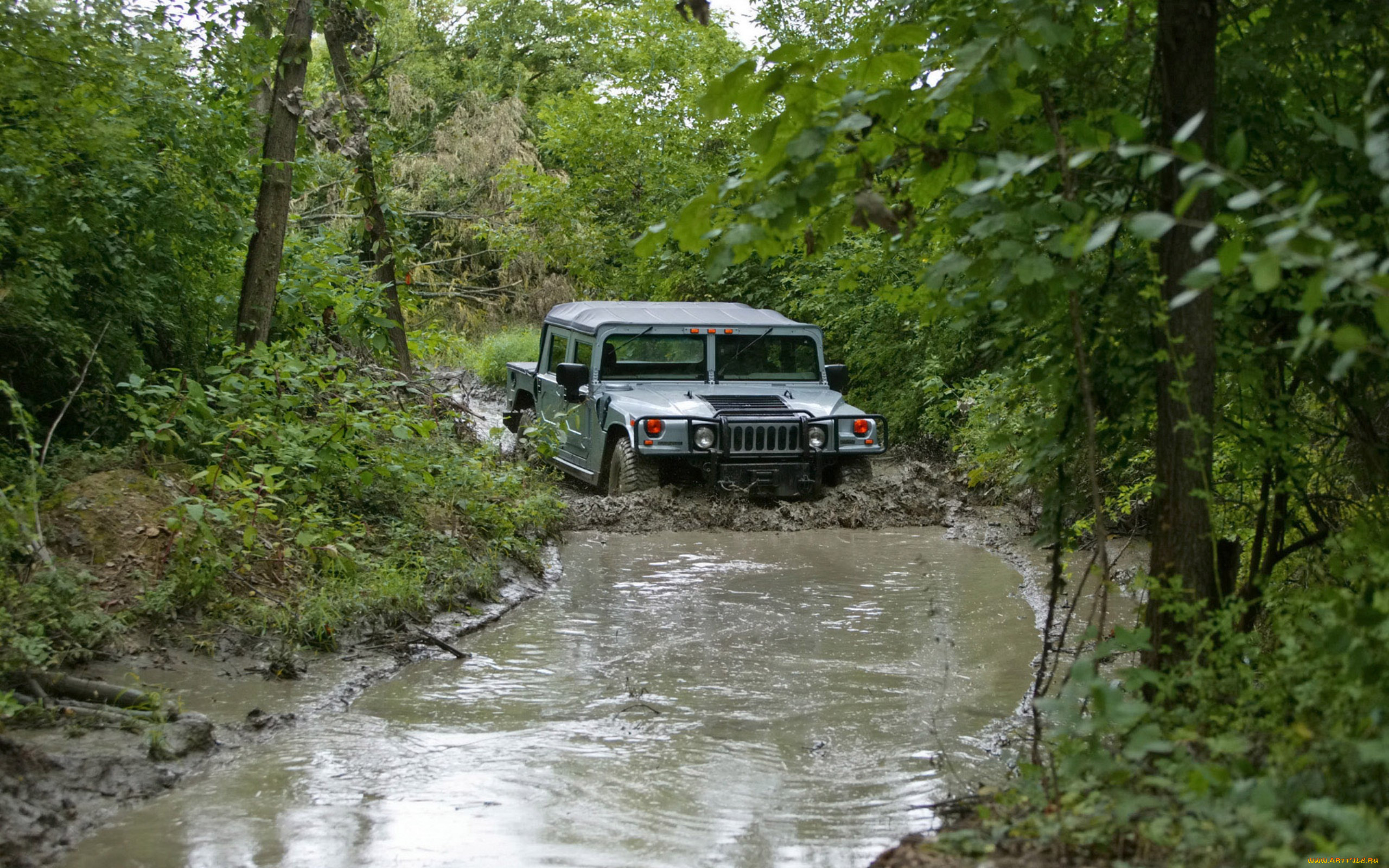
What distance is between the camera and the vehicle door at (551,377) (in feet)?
37.0

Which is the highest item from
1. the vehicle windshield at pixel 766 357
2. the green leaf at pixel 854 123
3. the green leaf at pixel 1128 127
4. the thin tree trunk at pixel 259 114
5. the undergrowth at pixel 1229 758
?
the thin tree trunk at pixel 259 114

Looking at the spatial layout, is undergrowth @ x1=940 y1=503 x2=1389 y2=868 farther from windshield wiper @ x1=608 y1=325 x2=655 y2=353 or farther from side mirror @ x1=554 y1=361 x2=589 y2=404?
windshield wiper @ x1=608 y1=325 x2=655 y2=353

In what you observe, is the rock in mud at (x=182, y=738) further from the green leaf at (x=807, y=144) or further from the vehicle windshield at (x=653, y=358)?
the vehicle windshield at (x=653, y=358)

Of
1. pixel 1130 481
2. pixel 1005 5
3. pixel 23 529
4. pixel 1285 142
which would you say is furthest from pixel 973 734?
pixel 23 529

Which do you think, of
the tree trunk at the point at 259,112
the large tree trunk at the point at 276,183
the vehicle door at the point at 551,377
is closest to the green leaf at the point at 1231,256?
the tree trunk at the point at 259,112

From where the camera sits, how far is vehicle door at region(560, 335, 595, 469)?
1062 cm

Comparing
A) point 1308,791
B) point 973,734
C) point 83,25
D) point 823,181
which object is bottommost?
point 973,734

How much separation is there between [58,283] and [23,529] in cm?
193

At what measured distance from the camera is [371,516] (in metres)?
7.45

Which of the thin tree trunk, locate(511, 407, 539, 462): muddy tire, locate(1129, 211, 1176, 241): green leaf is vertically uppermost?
the thin tree trunk

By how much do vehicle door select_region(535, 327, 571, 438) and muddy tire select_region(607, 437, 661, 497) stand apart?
105 centimetres

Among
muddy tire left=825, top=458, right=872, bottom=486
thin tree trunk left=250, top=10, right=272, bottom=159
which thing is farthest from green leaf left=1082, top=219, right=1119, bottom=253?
muddy tire left=825, top=458, right=872, bottom=486

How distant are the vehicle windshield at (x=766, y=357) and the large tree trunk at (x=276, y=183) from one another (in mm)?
3992

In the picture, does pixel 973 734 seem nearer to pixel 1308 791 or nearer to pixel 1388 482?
pixel 1388 482
